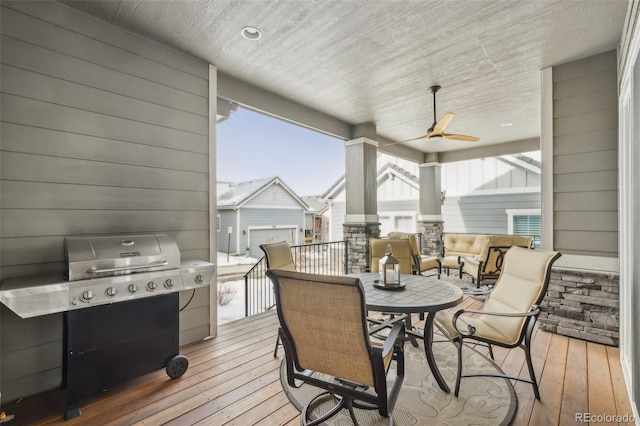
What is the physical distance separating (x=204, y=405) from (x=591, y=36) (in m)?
4.54

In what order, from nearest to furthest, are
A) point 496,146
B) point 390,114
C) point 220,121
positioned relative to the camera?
point 220,121, point 390,114, point 496,146

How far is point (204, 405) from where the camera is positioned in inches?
82.4

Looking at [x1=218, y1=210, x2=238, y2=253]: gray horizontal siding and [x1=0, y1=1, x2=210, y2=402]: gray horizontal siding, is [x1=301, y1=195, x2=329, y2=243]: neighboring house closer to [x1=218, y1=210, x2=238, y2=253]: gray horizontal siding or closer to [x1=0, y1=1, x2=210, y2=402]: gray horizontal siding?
[x1=218, y1=210, x2=238, y2=253]: gray horizontal siding

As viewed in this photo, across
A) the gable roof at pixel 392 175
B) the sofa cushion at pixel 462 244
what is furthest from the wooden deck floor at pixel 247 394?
the gable roof at pixel 392 175

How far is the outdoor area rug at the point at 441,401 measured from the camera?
189 centimetres

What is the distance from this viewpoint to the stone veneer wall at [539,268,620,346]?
2.97m

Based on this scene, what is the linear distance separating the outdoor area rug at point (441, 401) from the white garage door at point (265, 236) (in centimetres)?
813

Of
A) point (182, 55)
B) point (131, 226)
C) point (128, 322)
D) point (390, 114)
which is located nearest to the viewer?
point (128, 322)

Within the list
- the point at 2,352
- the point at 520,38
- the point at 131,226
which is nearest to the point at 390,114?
the point at 520,38

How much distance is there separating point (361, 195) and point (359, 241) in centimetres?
83

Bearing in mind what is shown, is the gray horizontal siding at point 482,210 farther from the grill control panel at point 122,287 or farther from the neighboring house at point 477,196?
the grill control panel at point 122,287

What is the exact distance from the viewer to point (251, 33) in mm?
2748

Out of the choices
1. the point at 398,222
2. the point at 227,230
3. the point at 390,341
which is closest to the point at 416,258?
the point at 390,341

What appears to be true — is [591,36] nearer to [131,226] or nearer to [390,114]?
[390,114]
